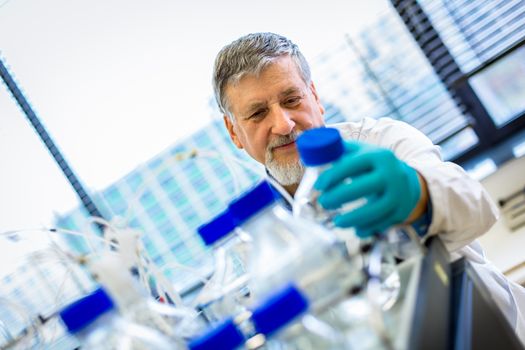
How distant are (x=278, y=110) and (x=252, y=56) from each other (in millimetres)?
166

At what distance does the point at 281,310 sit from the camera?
533mm

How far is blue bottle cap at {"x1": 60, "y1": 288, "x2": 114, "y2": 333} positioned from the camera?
0.72m

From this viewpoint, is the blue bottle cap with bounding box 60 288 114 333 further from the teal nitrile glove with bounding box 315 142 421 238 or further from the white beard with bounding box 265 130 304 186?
the white beard with bounding box 265 130 304 186

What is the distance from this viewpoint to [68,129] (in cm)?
266

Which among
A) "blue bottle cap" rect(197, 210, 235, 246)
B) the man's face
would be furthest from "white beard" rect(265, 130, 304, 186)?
"blue bottle cap" rect(197, 210, 235, 246)

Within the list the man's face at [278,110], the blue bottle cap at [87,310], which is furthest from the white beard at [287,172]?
the blue bottle cap at [87,310]

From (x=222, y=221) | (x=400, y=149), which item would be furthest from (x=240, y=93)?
(x=222, y=221)

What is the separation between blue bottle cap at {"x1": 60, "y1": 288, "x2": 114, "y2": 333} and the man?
0.33m

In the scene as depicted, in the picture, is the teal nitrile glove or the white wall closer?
the teal nitrile glove

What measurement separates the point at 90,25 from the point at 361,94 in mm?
1343

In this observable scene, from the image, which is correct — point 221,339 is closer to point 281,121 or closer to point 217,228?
point 217,228

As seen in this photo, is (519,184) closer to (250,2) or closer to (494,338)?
(250,2)

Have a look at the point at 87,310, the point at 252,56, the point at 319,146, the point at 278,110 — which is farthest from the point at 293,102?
the point at 87,310

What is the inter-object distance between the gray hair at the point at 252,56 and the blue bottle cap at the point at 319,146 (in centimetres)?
75
